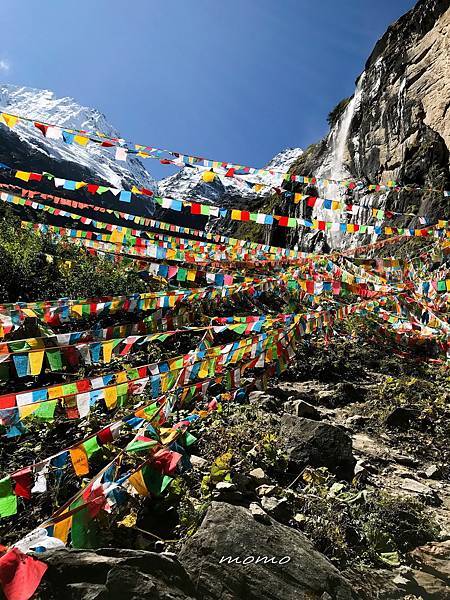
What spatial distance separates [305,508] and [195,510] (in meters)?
1.00

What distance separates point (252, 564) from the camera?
2590 mm

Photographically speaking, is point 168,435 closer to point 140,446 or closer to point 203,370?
point 140,446

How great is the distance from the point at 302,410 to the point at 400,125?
25.1 m

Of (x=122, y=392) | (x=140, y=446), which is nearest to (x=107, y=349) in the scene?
(x=122, y=392)

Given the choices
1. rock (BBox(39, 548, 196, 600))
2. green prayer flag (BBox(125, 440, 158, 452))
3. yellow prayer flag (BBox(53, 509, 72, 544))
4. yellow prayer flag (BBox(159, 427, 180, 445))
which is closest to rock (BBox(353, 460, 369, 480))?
yellow prayer flag (BBox(159, 427, 180, 445))

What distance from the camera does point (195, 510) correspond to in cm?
329

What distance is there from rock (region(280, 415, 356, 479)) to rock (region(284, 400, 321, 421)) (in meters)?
1.03

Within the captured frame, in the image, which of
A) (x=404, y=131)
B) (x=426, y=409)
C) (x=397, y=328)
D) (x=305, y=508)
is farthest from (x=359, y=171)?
(x=305, y=508)

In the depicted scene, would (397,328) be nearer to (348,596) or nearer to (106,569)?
(348,596)

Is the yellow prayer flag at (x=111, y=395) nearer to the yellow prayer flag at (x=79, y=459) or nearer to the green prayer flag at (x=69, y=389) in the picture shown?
the green prayer flag at (x=69, y=389)

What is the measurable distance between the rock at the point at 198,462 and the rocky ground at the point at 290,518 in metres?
0.02

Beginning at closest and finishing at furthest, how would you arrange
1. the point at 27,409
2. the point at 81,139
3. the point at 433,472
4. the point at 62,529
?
the point at 62,529 < the point at 27,409 < the point at 433,472 < the point at 81,139

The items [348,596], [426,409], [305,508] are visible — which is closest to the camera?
[348,596]

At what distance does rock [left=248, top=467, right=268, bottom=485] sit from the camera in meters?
3.92
